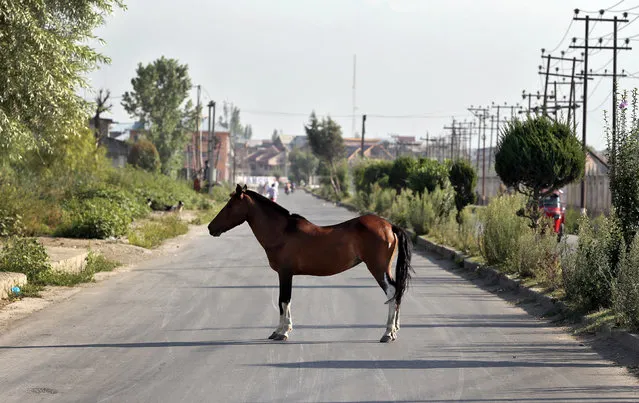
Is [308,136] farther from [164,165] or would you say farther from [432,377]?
[432,377]

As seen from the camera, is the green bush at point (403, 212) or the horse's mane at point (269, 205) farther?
the green bush at point (403, 212)

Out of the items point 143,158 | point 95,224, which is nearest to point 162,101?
point 143,158

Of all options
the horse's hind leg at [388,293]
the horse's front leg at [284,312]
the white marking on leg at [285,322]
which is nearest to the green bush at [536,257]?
the horse's hind leg at [388,293]

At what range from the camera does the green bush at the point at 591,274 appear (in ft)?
42.4

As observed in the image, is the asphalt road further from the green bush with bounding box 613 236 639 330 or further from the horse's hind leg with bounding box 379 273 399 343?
the green bush with bounding box 613 236 639 330

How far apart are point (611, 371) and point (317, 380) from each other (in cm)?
290

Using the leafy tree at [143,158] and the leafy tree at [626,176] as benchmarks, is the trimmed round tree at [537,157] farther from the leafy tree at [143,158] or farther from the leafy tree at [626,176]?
the leafy tree at [143,158]

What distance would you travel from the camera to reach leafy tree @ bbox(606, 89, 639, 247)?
13180 mm

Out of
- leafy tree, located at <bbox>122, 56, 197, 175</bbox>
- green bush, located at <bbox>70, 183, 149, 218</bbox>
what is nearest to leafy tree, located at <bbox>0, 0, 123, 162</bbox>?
green bush, located at <bbox>70, 183, 149, 218</bbox>

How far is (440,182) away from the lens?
38.4 meters

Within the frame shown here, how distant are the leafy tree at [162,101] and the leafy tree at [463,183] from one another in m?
62.3

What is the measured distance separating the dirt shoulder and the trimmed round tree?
8.30 meters

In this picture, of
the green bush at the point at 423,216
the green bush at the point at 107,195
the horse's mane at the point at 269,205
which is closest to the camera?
the horse's mane at the point at 269,205

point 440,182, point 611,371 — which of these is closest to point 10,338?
point 611,371
